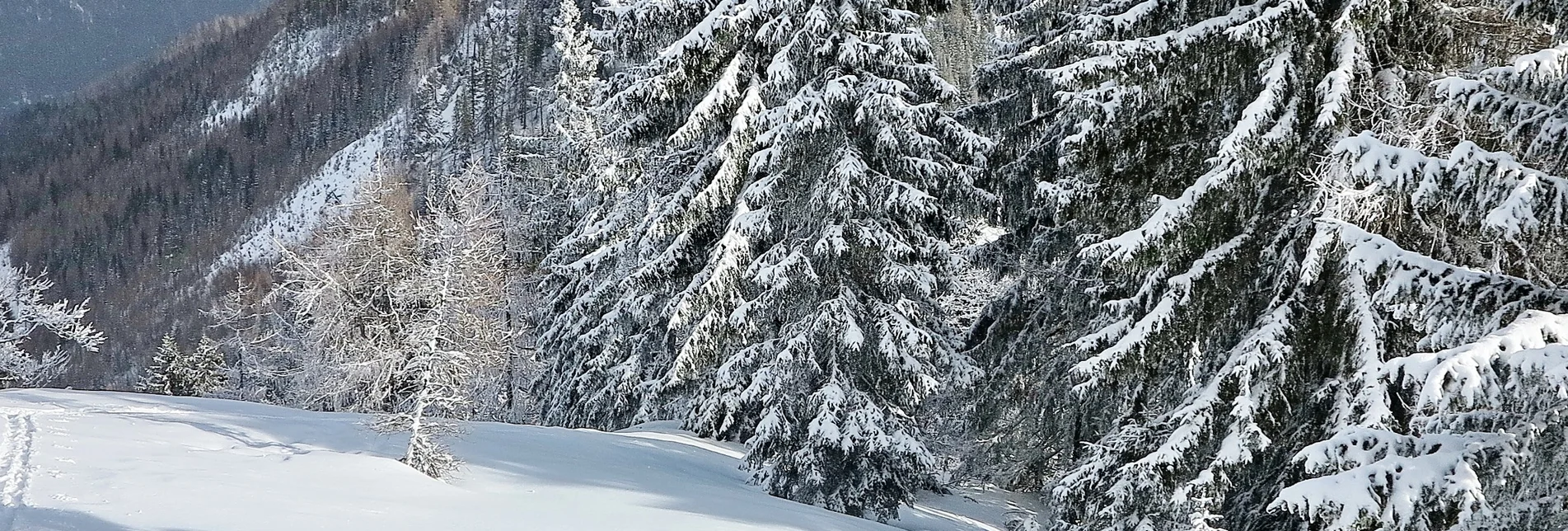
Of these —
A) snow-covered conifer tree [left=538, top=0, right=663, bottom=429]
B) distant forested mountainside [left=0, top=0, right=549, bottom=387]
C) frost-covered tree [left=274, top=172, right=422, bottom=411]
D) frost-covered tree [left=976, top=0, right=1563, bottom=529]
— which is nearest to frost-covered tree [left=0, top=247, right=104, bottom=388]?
frost-covered tree [left=274, top=172, right=422, bottom=411]

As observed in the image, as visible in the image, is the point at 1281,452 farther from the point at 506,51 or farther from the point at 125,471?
the point at 506,51

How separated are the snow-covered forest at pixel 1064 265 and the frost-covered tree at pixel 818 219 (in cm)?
5

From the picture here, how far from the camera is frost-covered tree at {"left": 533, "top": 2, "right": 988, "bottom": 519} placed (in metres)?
10.8

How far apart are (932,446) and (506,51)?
110 metres

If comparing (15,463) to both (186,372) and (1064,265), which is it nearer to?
(1064,265)

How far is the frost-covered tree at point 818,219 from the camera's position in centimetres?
1084

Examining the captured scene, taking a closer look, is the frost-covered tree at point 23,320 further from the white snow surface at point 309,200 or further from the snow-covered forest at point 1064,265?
the white snow surface at point 309,200

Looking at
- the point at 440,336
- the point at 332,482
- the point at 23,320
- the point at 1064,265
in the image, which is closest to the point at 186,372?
the point at 23,320

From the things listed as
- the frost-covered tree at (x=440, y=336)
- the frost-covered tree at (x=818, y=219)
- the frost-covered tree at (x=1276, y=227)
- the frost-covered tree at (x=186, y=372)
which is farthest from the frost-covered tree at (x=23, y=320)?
the frost-covered tree at (x=1276, y=227)

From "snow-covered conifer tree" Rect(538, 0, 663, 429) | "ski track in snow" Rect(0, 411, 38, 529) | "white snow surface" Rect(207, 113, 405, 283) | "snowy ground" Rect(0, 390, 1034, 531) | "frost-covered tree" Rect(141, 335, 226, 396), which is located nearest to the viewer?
"ski track in snow" Rect(0, 411, 38, 529)

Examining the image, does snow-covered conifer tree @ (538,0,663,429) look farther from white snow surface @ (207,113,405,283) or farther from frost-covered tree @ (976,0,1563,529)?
white snow surface @ (207,113,405,283)

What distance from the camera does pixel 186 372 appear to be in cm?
4000

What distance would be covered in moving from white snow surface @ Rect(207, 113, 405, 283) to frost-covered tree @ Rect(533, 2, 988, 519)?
450 ft

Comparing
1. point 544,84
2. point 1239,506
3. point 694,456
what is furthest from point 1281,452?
point 544,84
